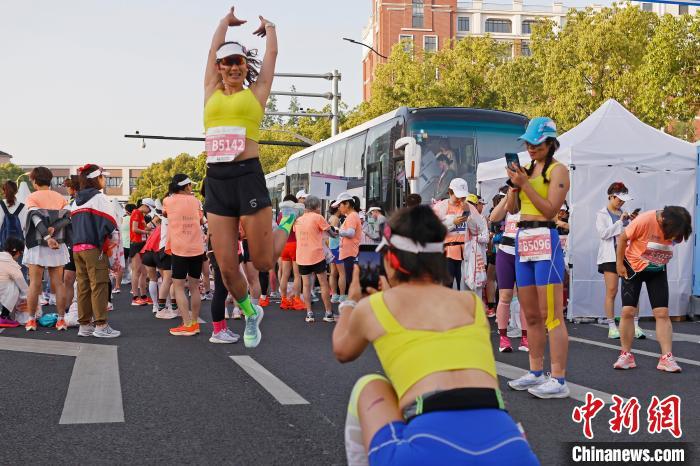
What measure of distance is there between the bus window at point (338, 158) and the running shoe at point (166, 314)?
8.78m

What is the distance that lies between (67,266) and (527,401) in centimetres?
760

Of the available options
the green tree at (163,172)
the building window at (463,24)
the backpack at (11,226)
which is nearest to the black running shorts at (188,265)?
the backpack at (11,226)

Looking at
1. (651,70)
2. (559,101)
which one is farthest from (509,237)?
(559,101)

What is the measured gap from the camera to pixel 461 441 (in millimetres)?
2787

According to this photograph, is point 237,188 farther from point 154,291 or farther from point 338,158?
point 338,158

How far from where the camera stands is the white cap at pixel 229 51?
597 centimetres

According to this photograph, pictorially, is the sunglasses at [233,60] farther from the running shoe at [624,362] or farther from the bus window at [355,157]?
the bus window at [355,157]

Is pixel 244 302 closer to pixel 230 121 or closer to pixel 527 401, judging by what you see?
pixel 230 121

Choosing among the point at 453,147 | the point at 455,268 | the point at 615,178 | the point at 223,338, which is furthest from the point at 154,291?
the point at 615,178

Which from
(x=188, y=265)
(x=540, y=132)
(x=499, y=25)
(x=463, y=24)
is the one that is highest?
(x=499, y=25)

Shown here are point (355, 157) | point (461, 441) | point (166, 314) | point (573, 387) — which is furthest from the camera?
point (355, 157)

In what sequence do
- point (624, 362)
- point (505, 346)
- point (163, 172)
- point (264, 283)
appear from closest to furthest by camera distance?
1. point (624, 362)
2. point (505, 346)
3. point (264, 283)
4. point (163, 172)

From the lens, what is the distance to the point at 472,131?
1731 centimetres

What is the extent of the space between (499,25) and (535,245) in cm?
9971
